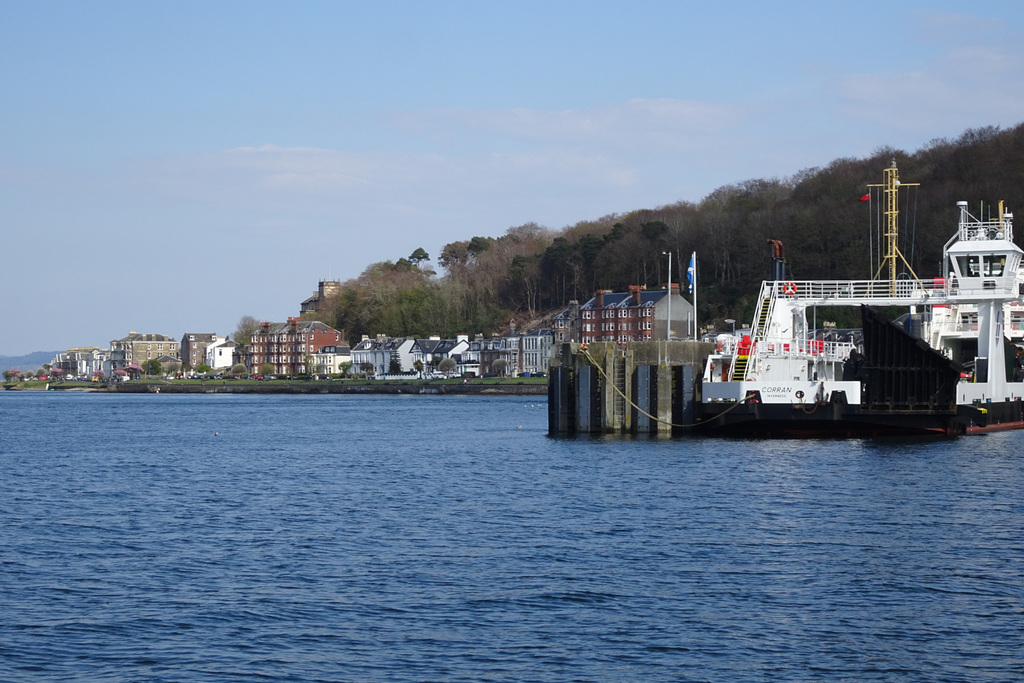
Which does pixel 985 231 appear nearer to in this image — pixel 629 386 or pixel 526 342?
pixel 629 386

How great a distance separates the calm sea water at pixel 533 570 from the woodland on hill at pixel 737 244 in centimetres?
6478

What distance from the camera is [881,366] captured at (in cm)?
4375

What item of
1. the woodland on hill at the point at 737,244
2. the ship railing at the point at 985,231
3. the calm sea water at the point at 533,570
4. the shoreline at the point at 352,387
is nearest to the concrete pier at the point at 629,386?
the calm sea water at the point at 533,570

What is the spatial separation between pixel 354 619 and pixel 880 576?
373 inches

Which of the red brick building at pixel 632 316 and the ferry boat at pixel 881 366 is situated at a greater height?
the red brick building at pixel 632 316

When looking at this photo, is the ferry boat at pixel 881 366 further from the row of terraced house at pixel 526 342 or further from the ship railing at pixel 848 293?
the row of terraced house at pixel 526 342

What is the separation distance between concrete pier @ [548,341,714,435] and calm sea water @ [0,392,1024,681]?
198 inches

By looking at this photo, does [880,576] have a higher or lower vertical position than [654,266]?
lower

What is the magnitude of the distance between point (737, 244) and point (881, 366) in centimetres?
10679

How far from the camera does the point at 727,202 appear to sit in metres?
168

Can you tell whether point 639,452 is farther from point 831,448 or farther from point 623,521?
point 623,521

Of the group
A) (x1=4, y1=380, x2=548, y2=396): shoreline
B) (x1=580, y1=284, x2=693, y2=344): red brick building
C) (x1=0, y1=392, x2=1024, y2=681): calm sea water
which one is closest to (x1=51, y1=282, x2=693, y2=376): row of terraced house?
(x1=580, y1=284, x2=693, y2=344): red brick building

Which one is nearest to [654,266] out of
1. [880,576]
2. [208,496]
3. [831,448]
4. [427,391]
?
[427,391]

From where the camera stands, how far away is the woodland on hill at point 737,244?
4776 inches
